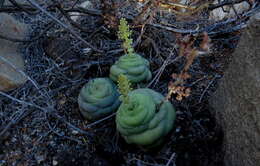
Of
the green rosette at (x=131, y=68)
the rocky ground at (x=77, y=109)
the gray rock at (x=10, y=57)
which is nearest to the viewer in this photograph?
the rocky ground at (x=77, y=109)

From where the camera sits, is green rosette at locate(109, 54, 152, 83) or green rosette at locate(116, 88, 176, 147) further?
green rosette at locate(109, 54, 152, 83)

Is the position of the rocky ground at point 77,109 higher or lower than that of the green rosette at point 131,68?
lower

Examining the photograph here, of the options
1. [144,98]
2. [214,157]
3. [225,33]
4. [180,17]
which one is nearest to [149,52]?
[180,17]

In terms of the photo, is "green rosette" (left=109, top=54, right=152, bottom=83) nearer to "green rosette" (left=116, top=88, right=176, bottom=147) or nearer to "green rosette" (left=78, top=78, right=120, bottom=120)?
"green rosette" (left=78, top=78, right=120, bottom=120)

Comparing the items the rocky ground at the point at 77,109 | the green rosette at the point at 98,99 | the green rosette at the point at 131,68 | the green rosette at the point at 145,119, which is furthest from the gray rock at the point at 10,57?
the green rosette at the point at 145,119

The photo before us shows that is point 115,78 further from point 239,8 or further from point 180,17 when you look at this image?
point 239,8

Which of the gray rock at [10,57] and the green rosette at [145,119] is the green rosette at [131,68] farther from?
the gray rock at [10,57]

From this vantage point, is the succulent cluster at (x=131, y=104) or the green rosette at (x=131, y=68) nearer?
the succulent cluster at (x=131, y=104)

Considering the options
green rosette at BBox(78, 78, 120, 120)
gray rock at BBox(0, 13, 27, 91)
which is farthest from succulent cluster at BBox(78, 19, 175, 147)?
gray rock at BBox(0, 13, 27, 91)
